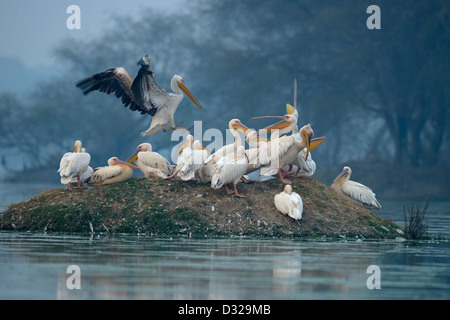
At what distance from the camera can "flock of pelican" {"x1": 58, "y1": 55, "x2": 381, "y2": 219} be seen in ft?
46.0

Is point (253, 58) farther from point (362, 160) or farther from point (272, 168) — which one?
point (272, 168)

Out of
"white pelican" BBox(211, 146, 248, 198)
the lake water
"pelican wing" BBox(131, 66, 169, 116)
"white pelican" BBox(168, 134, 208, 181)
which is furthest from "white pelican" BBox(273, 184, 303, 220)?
"pelican wing" BBox(131, 66, 169, 116)

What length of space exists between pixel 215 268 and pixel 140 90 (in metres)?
6.73

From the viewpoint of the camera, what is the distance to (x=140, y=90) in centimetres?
1606

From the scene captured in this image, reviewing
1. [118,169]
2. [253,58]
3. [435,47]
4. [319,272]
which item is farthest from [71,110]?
[319,272]

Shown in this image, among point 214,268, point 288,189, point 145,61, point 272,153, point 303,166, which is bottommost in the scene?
point 214,268

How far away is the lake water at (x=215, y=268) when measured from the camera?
851cm

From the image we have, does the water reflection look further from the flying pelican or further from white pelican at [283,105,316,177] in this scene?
white pelican at [283,105,316,177]

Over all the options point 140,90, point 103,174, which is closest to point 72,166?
point 103,174

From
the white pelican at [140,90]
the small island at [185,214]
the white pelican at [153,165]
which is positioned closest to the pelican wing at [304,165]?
the small island at [185,214]

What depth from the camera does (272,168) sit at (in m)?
14.6

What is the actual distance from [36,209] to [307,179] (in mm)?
4563

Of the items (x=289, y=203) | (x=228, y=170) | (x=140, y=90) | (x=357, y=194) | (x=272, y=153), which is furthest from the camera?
(x=140, y=90)

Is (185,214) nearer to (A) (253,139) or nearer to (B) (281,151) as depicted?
(B) (281,151)
